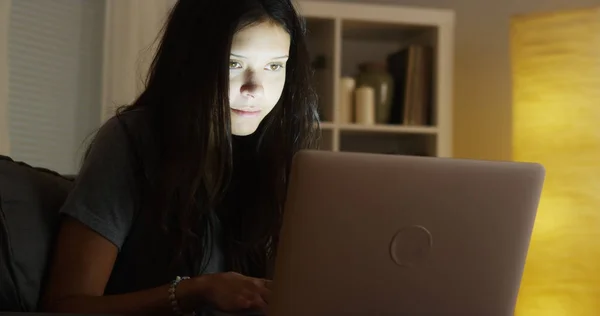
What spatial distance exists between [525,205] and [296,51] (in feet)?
2.34

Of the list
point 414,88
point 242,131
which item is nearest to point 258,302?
point 242,131

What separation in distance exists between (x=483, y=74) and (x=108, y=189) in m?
1.88

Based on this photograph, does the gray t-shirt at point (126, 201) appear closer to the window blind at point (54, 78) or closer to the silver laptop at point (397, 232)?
the silver laptop at point (397, 232)

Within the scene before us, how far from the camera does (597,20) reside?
6.95ft

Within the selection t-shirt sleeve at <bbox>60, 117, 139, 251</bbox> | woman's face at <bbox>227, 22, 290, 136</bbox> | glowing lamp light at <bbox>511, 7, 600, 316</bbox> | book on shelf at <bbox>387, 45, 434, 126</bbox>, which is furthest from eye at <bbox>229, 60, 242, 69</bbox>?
book on shelf at <bbox>387, 45, 434, 126</bbox>

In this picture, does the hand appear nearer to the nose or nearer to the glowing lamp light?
the nose

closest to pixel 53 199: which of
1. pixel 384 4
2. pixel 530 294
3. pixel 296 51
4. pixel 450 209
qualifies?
pixel 296 51

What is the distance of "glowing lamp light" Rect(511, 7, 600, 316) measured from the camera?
6.72 ft

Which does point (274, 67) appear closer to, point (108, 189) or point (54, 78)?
point (108, 189)

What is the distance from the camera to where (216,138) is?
1.39m

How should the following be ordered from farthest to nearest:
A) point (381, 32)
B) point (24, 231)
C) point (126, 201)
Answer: point (381, 32) → point (126, 201) → point (24, 231)

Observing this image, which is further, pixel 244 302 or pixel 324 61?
pixel 324 61

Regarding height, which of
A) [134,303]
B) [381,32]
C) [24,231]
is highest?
[381,32]

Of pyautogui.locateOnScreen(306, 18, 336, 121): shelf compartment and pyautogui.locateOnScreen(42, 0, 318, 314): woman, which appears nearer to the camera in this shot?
pyautogui.locateOnScreen(42, 0, 318, 314): woman
